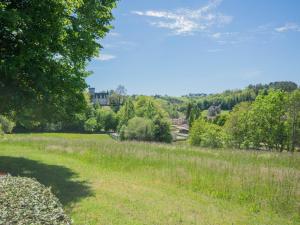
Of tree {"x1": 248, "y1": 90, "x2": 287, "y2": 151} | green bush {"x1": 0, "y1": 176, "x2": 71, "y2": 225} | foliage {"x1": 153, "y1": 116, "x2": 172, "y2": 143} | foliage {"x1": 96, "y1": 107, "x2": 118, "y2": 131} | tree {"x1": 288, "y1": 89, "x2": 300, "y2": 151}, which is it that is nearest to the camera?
green bush {"x1": 0, "y1": 176, "x2": 71, "y2": 225}

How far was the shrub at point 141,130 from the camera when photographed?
218 ft

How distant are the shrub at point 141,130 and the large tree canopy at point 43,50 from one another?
49586 mm

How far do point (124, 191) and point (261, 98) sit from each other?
47252 millimetres

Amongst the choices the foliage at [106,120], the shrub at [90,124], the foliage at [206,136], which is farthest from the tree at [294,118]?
the foliage at [106,120]

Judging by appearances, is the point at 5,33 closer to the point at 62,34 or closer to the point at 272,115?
the point at 62,34

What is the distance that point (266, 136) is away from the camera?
53250 mm

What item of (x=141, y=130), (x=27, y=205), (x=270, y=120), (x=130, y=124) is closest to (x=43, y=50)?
(x=27, y=205)

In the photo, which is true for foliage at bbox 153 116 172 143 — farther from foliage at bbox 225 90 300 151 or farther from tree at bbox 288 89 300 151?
tree at bbox 288 89 300 151

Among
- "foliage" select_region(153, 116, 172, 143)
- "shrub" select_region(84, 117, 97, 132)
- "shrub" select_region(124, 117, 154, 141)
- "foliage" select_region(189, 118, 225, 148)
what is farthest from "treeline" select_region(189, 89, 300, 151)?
"shrub" select_region(84, 117, 97, 132)

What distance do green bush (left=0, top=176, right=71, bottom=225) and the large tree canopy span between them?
19.8ft

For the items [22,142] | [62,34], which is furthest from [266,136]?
[62,34]

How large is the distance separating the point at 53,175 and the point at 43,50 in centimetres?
660

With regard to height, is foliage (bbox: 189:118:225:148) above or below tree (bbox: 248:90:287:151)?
below

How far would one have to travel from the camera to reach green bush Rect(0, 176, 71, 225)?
7078 millimetres
